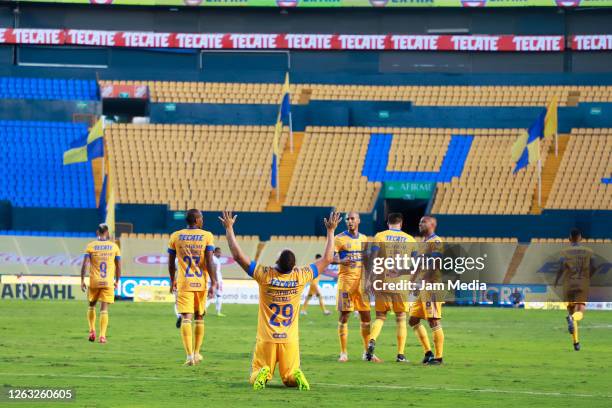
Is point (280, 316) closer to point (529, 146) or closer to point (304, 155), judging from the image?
point (529, 146)

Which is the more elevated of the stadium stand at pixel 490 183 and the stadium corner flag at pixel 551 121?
the stadium corner flag at pixel 551 121

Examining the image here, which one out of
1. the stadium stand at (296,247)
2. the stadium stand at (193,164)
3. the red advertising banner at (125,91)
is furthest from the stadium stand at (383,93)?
the stadium stand at (296,247)

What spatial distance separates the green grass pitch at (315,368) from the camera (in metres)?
13.9

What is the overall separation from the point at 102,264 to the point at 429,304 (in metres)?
7.28

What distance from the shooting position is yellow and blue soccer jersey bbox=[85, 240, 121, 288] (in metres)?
22.7

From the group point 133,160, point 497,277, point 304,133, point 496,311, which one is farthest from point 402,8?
point 496,311

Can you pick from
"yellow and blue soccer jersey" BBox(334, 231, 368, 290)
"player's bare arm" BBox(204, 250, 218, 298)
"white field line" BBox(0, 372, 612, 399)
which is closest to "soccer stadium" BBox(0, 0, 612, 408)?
"yellow and blue soccer jersey" BBox(334, 231, 368, 290)

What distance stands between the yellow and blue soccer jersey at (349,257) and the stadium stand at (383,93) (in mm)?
37285

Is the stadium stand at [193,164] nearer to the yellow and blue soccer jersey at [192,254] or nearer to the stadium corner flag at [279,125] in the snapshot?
the stadium corner flag at [279,125]

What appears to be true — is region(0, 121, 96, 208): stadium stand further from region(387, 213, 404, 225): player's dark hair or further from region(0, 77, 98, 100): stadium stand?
region(387, 213, 404, 225): player's dark hair

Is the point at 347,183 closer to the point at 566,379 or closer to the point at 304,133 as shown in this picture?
the point at 304,133

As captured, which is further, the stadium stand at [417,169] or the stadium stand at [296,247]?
the stadium stand at [417,169]

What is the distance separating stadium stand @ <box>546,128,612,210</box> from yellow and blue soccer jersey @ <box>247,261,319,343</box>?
35.7 m

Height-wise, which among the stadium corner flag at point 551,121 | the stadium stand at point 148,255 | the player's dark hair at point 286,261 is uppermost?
the stadium corner flag at point 551,121
